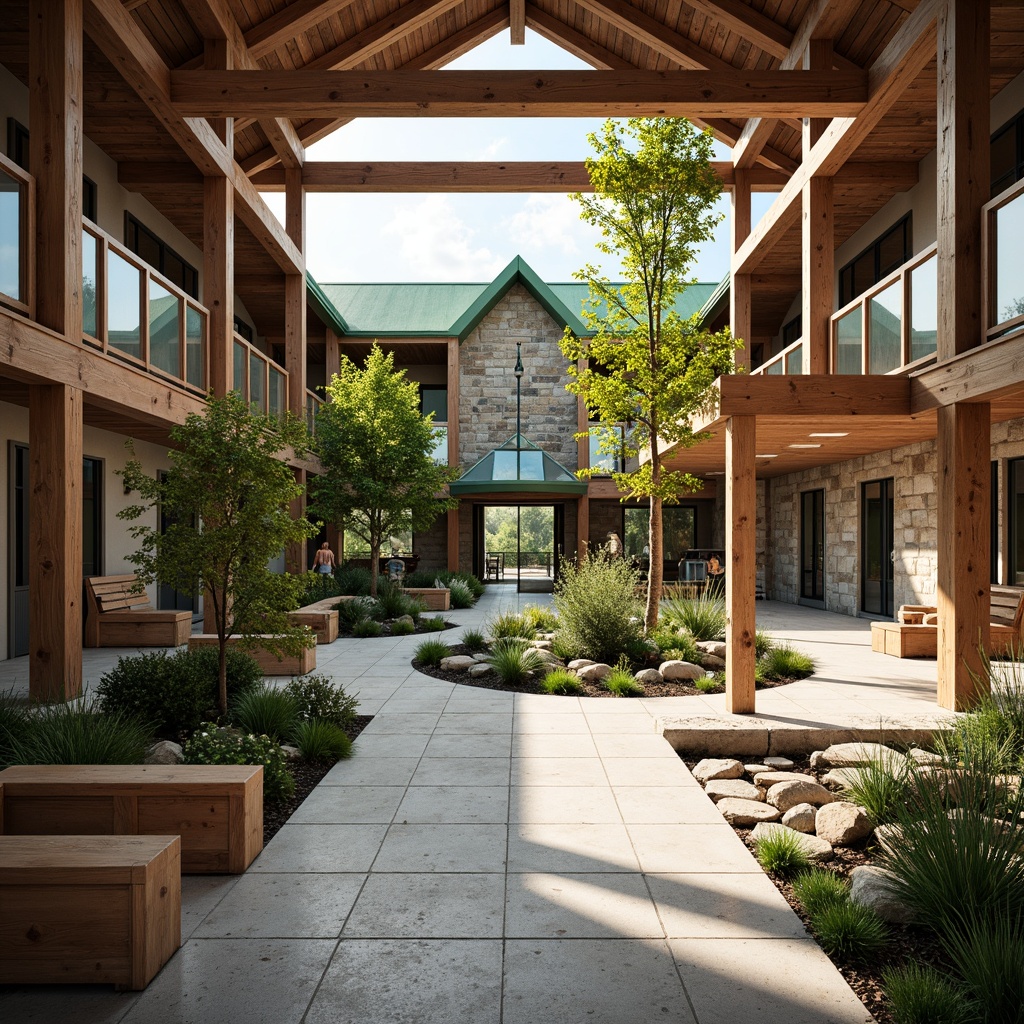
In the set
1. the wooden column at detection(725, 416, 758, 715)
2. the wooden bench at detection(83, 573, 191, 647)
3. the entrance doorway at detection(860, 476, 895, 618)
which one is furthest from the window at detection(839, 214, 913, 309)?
the wooden bench at detection(83, 573, 191, 647)

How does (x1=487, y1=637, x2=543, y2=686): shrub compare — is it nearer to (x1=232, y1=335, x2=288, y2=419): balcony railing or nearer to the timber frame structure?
the timber frame structure

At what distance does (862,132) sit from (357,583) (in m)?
11.9

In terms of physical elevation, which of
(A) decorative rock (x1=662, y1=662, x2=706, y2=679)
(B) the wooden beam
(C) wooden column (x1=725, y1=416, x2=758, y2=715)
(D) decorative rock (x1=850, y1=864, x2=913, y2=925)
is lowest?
(D) decorative rock (x1=850, y1=864, x2=913, y2=925)

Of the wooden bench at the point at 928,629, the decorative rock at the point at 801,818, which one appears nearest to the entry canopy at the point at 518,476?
the wooden bench at the point at 928,629

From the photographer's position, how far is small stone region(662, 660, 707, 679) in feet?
29.4

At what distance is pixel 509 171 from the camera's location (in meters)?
16.0

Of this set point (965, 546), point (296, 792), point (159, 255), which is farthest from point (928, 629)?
point (159, 255)

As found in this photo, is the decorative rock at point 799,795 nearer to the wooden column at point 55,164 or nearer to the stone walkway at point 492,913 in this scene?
the stone walkway at point 492,913

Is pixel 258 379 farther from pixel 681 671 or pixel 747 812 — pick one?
pixel 747 812

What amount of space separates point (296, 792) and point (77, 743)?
1.40 meters

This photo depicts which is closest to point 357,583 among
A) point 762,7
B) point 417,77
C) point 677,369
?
point 677,369

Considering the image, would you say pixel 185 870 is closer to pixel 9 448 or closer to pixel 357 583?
pixel 9 448

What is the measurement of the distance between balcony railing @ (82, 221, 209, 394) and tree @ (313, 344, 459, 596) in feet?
16.6

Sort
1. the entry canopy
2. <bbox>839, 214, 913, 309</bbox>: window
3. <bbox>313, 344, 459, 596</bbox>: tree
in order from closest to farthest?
1. <bbox>839, 214, 913, 309</bbox>: window
2. <bbox>313, 344, 459, 596</bbox>: tree
3. the entry canopy
